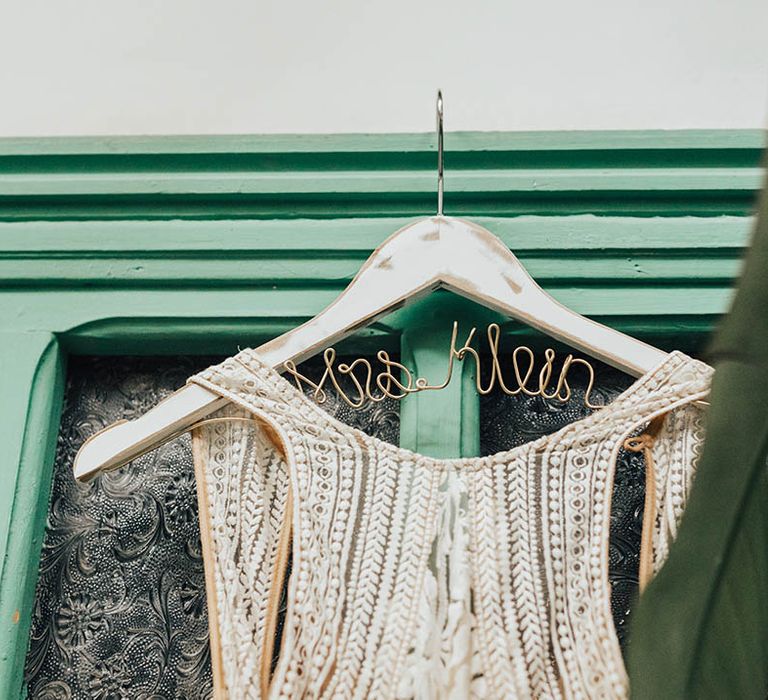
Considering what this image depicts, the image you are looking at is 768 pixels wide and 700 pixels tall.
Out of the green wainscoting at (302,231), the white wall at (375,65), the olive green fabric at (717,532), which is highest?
the white wall at (375,65)

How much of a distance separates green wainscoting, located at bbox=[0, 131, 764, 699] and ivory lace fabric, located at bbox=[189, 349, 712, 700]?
204 mm

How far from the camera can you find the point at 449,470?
0.82 meters

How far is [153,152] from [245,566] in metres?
0.53

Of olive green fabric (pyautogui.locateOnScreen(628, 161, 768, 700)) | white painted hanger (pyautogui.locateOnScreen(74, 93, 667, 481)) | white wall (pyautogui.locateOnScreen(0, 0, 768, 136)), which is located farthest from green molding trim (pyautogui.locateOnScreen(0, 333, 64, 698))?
olive green fabric (pyautogui.locateOnScreen(628, 161, 768, 700))

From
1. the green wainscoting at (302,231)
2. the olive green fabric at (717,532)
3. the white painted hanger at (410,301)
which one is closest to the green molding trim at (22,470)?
the green wainscoting at (302,231)

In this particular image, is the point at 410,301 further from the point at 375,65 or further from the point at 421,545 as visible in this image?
the point at 375,65

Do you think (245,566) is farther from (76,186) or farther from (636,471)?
(76,186)

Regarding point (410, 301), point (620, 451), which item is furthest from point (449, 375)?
point (620, 451)

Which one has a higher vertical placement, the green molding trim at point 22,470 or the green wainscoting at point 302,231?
the green wainscoting at point 302,231

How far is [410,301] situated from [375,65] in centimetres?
46

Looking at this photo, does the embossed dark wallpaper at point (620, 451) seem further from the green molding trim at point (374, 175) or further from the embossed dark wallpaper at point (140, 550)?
the green molding trim at point (374, 175)

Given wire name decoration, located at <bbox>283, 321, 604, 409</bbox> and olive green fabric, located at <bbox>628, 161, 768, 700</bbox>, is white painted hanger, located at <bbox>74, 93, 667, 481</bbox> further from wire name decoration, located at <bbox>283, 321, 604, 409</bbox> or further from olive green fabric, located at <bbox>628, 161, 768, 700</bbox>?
olive green fabric, located at <bbox>628, 161, 768, 700</bbox>

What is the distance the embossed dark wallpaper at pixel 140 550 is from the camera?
3.08 feet

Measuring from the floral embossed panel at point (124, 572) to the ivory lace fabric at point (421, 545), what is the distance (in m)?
0.20
